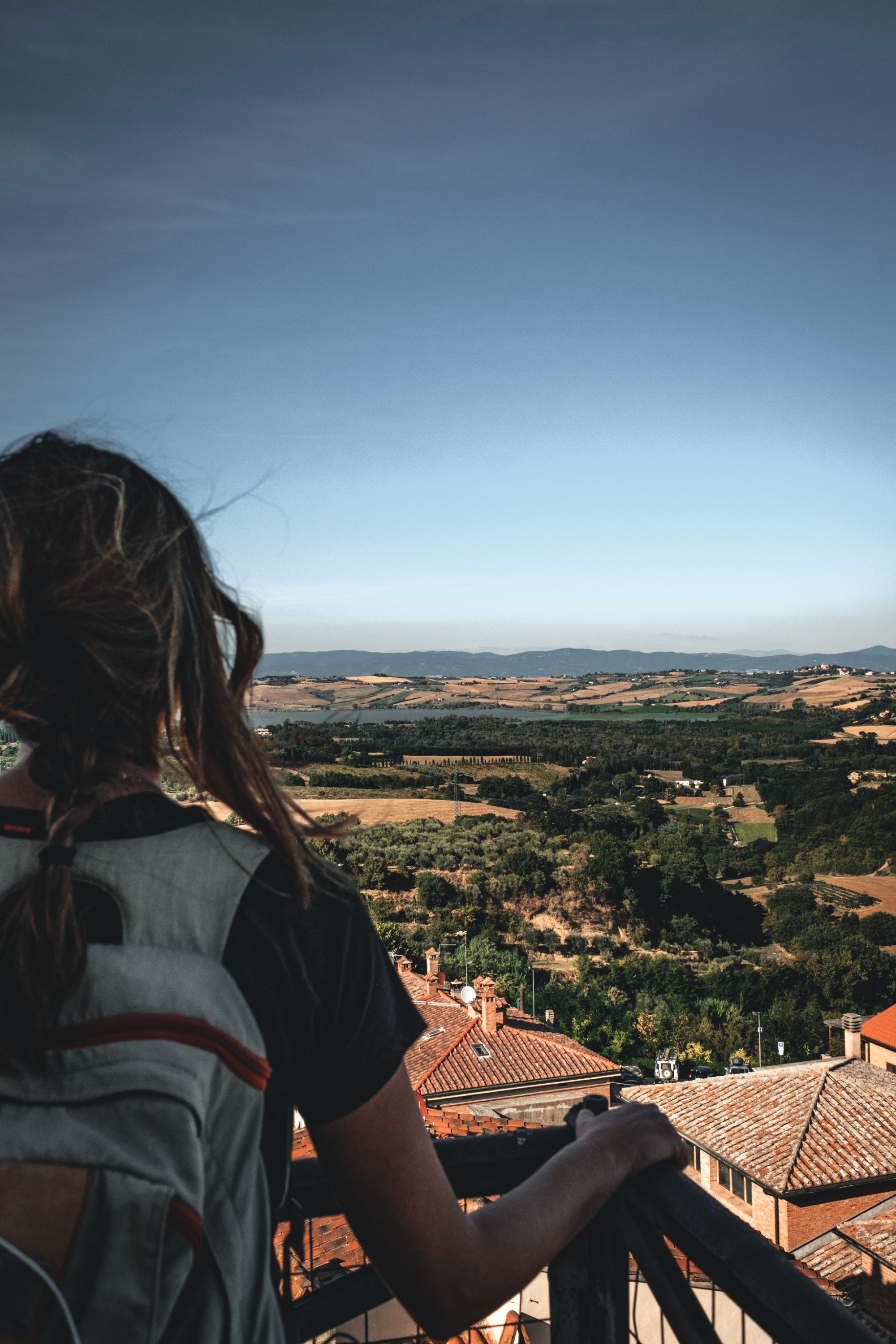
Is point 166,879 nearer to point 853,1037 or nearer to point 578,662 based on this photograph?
point 853,1037

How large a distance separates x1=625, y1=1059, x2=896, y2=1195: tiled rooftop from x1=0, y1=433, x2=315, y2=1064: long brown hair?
45.6 ft

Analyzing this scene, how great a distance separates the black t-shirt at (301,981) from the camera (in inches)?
27.5

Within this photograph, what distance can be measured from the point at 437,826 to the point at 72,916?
4548cm

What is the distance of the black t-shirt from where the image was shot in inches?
27.5

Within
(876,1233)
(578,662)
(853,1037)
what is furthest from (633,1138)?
(578,662)

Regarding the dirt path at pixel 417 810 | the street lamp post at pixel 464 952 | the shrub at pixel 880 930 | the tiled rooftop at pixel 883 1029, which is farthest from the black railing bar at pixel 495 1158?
the dirt path at pixel 417 810

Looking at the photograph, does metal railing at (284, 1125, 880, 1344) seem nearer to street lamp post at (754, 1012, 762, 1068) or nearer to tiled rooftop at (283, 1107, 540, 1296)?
tiled rooftop at (283, 1107, 540, 1296)

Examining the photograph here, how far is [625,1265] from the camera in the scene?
44.5 inches

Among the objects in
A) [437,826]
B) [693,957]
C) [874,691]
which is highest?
[874,691]

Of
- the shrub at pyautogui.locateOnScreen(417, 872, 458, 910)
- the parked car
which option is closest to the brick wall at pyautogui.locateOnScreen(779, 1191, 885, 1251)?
the parked car

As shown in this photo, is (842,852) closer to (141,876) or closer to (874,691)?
(874,691)

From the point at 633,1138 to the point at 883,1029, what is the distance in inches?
881

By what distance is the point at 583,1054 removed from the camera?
51.7ft

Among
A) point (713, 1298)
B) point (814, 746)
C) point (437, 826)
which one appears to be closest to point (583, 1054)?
point (713, 1298)
